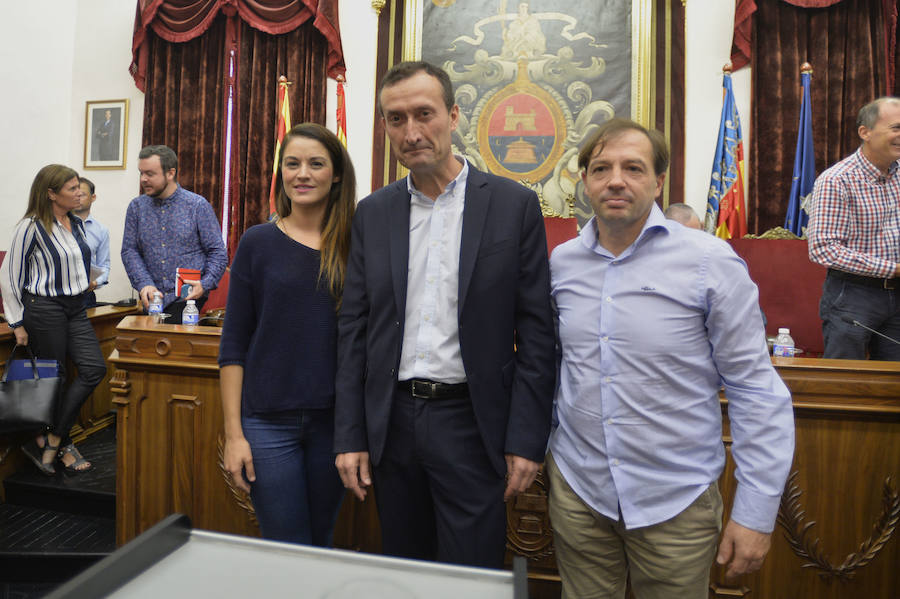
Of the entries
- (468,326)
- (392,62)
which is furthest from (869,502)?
(392,62)

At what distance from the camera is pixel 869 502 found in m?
1.74

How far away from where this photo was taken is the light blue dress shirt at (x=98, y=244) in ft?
13.5

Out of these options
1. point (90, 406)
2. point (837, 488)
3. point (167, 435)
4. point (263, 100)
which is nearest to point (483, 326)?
point (837, 488)

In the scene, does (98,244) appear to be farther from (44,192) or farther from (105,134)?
(105,134)

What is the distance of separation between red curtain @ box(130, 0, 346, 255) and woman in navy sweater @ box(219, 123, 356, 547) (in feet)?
12.3

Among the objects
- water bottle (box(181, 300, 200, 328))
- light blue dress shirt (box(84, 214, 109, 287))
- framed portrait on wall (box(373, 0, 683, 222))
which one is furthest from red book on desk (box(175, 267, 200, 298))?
framed portrait on wall (box(373, 0, 683, 222))

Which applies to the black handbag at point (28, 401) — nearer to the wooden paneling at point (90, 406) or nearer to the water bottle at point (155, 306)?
the wooden paneling at point (90, 406)

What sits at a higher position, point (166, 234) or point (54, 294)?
point (166, 234)

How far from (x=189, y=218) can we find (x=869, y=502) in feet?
11.0

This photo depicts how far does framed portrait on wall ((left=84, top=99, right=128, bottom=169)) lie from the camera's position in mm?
5297

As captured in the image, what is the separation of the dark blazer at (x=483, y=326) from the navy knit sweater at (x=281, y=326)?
0.25ft

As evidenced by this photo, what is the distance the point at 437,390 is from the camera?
1.21 metres

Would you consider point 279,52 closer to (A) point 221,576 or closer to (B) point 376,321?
(B) point 376,321

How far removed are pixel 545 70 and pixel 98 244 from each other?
12.6 feet
